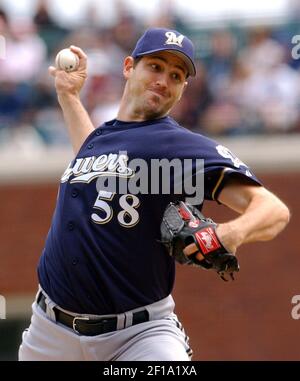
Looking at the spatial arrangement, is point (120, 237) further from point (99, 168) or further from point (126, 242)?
point (99, 168)

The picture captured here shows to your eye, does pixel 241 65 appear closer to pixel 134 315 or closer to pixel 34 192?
pixel 34 192

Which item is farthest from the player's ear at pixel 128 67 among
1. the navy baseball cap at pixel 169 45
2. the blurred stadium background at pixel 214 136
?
the blurred stadium background at pixel 214 136

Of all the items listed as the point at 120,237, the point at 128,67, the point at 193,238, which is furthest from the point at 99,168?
the point at 193,238

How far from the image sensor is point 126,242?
4.97 m

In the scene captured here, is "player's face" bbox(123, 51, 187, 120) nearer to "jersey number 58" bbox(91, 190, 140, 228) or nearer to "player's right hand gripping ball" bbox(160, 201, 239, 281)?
"jersey number 58" bbox(91, 190, 140, 228)

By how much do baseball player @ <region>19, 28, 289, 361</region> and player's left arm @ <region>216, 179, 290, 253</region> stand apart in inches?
3.0

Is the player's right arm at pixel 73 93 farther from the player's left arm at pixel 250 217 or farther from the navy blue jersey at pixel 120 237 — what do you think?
the player's left arm at pixel 250 217

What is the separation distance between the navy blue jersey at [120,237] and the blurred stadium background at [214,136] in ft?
16.4

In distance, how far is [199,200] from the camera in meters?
4.94

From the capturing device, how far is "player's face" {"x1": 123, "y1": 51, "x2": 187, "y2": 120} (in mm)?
5117

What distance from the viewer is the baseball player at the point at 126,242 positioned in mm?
4957

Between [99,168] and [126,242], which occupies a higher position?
[99,168]

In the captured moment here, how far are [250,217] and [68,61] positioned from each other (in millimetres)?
1895

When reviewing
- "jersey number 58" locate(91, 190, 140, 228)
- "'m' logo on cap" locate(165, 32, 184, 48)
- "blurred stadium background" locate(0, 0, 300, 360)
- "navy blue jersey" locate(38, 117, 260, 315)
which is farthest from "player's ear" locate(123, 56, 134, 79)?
"blurred stadium background" locate(0, 0, 300, 360)
